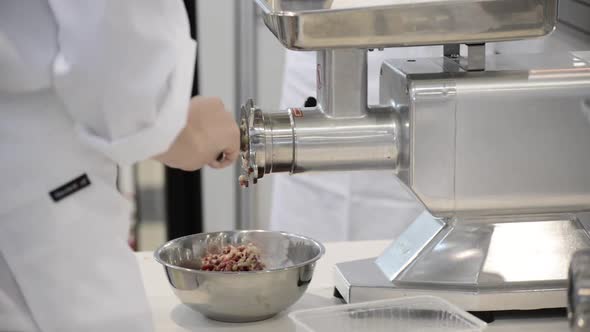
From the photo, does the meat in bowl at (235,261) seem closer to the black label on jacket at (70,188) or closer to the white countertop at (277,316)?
the white countertop at (277,316)

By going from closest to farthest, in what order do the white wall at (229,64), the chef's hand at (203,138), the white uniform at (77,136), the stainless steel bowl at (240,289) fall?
the white uniform at (77,136)
the chef's hand at (203,138)
the stainless steel bowl at (240,289)
the white wall at (229,64)

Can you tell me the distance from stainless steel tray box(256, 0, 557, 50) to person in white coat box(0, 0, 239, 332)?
220mm

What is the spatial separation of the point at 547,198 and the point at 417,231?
16 cm

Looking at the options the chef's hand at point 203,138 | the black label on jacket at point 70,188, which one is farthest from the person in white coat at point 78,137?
the chef's hand at point 203,138

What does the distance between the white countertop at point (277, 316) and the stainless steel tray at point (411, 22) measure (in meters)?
0.31

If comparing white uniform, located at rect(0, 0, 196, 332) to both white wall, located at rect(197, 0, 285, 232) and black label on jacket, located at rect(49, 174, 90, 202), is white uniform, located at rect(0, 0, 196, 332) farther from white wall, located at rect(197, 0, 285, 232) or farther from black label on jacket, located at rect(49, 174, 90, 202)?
white wall, located at rect(197, 0, 285, 232)

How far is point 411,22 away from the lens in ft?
3.26

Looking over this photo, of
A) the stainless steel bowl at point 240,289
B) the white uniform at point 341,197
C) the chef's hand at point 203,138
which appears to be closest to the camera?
the chef's hand at point 203,138

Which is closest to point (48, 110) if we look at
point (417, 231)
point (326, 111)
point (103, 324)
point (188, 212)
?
point (103, 324)

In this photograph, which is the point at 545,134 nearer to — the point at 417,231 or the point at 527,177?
the point at 527,177

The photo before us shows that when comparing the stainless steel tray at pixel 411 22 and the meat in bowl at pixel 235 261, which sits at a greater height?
the stainless steel tray at pixel 411 22

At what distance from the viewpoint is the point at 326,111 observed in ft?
3.51

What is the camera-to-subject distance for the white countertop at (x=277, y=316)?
1.06 meters

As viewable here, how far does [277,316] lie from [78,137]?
0.41 m
